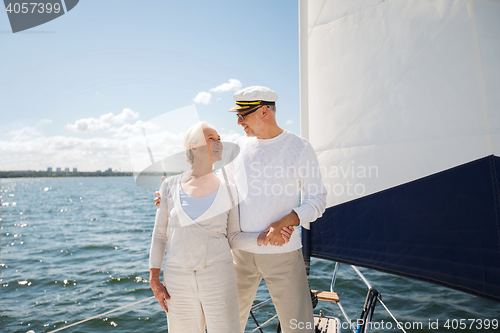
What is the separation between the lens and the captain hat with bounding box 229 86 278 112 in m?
1.67

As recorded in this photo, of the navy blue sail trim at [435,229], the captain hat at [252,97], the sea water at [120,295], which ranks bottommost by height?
the sea water at [120,295]

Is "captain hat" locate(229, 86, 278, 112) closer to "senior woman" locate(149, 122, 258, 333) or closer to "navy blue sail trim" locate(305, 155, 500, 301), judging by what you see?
"senior woman" locate(149, 122, 258, 333)

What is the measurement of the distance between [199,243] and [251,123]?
0.67 m

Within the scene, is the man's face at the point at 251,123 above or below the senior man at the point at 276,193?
above

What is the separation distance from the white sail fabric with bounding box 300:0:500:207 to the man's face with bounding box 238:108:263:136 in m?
0.51

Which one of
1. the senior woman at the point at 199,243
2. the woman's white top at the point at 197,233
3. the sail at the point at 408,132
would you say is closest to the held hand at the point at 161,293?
the senior woman at the point at 199,243

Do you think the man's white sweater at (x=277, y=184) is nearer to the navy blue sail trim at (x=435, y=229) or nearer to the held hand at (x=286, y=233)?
the held hand at (x=286, y=233)

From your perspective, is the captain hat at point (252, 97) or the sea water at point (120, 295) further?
A: the sea water at point (120, 295)

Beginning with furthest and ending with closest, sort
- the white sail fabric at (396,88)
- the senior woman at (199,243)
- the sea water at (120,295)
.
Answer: the sea water at (120,295) → the senior woman at (199,243) → the white sail fabric at (396,88)

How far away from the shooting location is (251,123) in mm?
1726

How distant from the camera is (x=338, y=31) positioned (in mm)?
1955

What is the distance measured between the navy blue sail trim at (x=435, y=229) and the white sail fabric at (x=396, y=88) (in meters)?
0.07

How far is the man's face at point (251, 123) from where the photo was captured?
1707 millimetres

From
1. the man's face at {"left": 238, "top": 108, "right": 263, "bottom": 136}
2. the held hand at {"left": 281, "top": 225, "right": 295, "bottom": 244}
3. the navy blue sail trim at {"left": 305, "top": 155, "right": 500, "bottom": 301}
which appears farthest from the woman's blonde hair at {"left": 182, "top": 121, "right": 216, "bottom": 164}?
the navy blue sail trim at {"left": 305, "top": 155, "right": 500, "bottom": 301}
